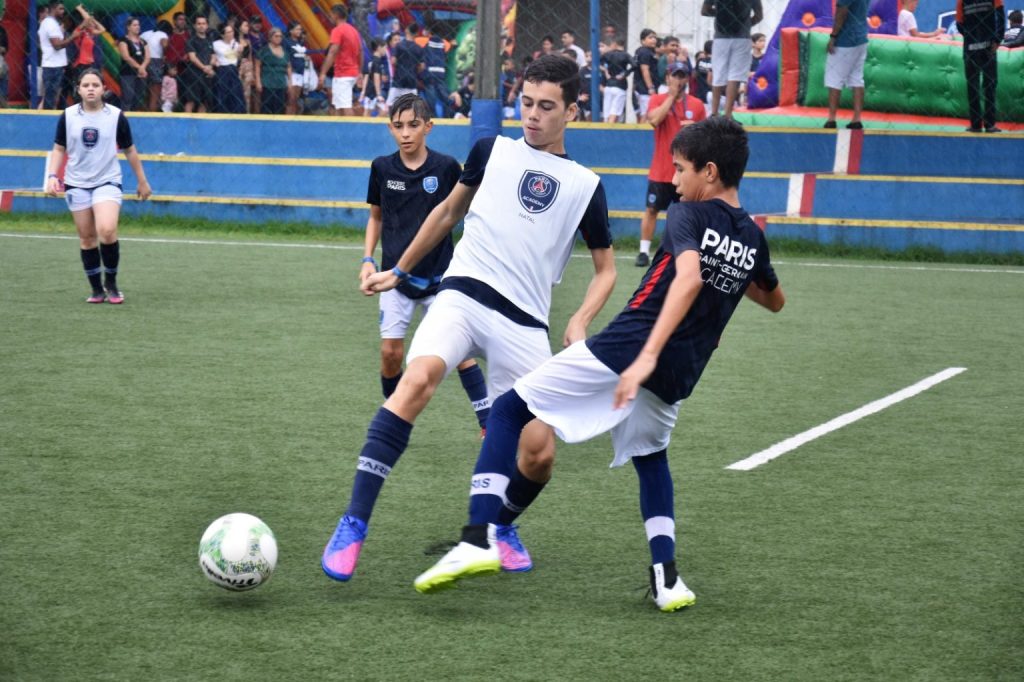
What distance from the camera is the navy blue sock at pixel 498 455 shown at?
455 cm

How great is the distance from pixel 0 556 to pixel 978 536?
360 cm

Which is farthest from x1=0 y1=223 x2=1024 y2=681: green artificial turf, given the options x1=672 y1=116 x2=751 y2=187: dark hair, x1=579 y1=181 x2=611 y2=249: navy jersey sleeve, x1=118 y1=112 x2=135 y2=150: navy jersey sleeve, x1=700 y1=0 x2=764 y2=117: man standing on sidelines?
x1=700 y1=0 x2=764 y2=117: man standing on sidelines

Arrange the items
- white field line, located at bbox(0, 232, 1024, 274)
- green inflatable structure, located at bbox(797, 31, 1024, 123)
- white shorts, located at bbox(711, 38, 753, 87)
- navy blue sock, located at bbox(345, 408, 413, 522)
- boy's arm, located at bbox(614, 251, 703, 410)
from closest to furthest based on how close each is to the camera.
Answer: boy's arm, located at bbox(614, 251, 703, 410), navy blue sock, located at bbox(345, 408, 413, 522), white field line, located at bbox(0, 232, 1024, 274), white shorts, located at bbox(711, 38, 753, 87), green inflatable structure, located at bbox(797, 31, 1024, 123)

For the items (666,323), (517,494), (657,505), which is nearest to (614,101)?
(517,494)

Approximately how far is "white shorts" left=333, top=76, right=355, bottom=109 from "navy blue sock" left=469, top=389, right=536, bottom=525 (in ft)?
50.1

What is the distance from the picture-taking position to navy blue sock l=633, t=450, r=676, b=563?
4457 millimetres

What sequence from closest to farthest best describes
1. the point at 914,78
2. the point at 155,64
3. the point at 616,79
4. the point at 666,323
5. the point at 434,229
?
the point at 666,323, the point at 434,229, the point at 914,78, the point at 155,64, the point at 616,79

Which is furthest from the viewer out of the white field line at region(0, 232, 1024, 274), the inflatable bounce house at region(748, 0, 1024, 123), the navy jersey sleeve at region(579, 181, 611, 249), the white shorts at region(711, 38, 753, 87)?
the inflatable bounce house at region(748, 0, 1024, 123)

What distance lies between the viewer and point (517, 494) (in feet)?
15.7

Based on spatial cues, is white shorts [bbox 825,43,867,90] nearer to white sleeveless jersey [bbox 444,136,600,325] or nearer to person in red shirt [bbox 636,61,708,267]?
person in red shirt [bbox 636,61,708,267]

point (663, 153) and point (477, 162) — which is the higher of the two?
point (477, 162)

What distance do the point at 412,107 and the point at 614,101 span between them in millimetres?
14522

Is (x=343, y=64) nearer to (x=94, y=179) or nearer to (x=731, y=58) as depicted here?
(x=731, y=58)

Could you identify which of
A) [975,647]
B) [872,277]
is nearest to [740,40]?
[872,277]
